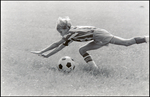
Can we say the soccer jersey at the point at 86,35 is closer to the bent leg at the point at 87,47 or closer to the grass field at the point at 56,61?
the bent leg at the point at 87,47

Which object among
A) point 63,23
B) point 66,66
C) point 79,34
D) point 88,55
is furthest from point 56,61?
point 63,23

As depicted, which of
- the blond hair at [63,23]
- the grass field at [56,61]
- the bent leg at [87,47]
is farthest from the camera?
the bent leg at [87,47]

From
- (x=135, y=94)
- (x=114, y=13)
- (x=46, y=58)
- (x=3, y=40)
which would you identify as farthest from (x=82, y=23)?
(x=135, y=94)

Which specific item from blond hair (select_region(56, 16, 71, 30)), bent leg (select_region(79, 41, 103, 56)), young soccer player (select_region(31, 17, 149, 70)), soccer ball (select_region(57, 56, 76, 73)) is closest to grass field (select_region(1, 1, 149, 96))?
soccer ball (select_region(57, 56, 76, 73))

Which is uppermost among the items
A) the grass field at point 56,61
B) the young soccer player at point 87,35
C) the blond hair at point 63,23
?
the blond hair at point 63,23

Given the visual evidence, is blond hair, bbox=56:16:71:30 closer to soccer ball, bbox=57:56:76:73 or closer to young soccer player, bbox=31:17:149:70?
young soccer player, bbox=31:17:149:70

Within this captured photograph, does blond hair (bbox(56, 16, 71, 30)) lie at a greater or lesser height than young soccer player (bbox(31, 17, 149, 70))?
greater

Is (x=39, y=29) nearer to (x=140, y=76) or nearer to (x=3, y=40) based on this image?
(x=3, y=40)

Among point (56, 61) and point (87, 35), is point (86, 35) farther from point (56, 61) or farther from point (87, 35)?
point (56, 61)

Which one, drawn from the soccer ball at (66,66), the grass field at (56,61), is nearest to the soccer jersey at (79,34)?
the soccer ball at (66,66)

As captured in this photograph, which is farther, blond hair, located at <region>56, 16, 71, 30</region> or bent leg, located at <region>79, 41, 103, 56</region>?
bent leg, located at <region>79, 41, 103, 56</region>

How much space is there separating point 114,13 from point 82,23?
151 inches

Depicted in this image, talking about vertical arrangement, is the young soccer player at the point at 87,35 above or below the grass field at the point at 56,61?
above

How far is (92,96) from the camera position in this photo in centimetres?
411
